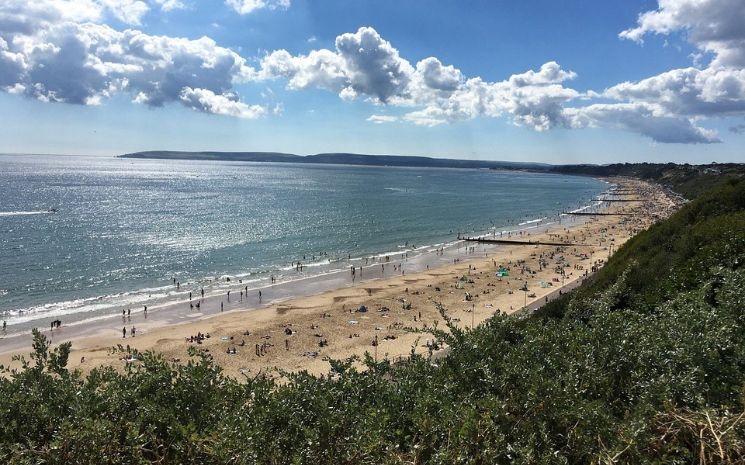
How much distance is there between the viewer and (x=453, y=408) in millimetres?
6027

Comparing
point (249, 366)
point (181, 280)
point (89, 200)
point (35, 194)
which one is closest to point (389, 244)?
point (181, 280)

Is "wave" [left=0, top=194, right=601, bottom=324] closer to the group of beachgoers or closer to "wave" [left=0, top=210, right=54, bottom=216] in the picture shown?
the group of beachgoers

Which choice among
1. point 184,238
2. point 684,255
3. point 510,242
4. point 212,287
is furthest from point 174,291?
point 510,242

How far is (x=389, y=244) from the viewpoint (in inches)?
2559

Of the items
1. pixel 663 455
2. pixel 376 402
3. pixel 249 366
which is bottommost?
pixel 249 366

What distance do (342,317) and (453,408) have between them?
97.7 ft

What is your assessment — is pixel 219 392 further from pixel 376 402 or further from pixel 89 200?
pixel 89 200

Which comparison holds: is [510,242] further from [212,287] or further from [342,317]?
[212,287]

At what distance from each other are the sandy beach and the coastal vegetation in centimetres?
1024

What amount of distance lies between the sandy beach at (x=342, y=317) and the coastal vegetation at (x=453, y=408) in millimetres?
10238

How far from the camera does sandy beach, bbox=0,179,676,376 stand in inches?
1110

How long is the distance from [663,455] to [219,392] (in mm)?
5725

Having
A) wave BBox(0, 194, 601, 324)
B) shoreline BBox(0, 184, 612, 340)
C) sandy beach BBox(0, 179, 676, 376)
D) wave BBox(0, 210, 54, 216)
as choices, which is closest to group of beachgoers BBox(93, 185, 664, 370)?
sandy beach BBox(0, 179, 676, 376)

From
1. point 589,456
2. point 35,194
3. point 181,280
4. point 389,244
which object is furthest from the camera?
point 35,194
